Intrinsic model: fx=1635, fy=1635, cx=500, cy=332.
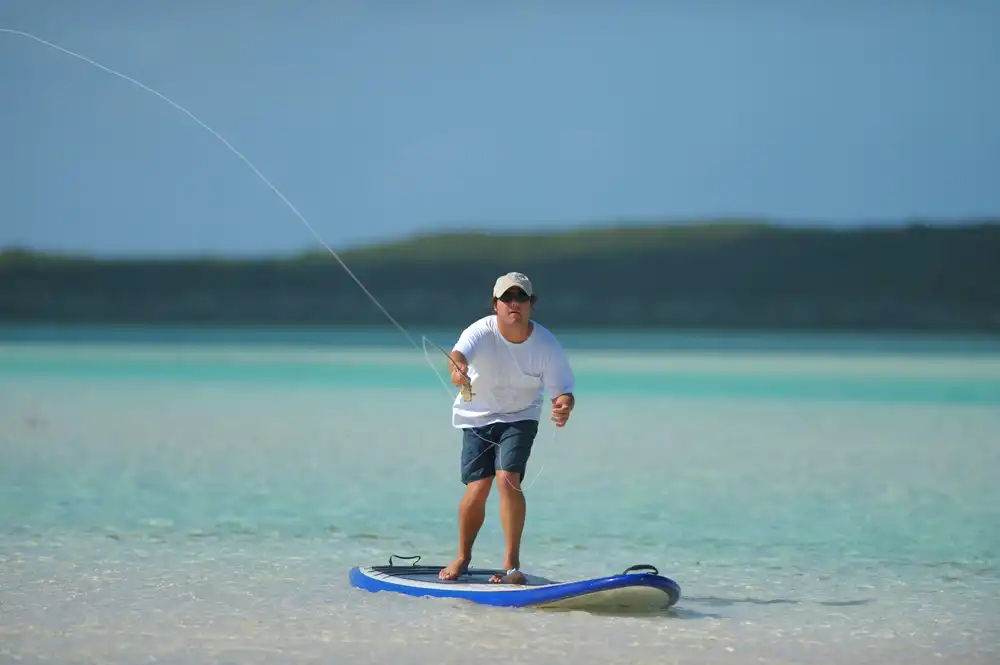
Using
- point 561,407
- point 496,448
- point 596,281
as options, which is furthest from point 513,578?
point 596,281

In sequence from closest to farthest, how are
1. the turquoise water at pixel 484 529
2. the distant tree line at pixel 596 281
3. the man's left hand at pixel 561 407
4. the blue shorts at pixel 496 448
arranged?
the turquoise water at pixel 484 529
the man's left hand at pixel 561 407
the blue shorts at pixel 496 448
the distant tree line at pixel 596 281

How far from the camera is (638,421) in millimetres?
16016

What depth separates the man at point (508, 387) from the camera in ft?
19.0

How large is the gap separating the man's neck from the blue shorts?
0.29 metres

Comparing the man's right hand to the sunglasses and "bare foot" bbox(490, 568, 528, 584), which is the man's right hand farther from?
"bare foot" bbox(490, 568, 528, 584)

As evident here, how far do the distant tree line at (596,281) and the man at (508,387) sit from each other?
62.7 m

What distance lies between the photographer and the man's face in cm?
577

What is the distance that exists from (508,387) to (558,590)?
764 millimetres

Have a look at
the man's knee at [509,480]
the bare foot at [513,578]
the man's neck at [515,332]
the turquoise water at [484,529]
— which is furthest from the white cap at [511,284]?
the turquoise water at [484,529]

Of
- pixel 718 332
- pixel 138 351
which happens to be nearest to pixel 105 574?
pixel 138 351

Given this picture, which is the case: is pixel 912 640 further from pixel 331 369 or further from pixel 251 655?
pixel 331 369

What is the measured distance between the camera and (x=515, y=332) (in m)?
5.85

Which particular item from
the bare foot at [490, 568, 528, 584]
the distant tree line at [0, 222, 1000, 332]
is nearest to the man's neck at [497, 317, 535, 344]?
the bare foot at [490, 568, 528, 584]

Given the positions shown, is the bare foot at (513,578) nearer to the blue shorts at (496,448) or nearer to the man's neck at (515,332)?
the blue shorts at (496,448)
